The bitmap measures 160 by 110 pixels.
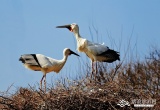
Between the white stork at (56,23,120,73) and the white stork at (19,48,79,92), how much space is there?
404 mm

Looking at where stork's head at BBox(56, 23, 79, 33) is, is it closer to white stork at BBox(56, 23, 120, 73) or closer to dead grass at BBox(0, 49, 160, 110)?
white stork at BBox(56, 23, 120, 73)

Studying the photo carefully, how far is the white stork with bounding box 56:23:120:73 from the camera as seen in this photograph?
972cm

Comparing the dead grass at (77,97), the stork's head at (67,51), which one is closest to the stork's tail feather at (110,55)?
the stork's head at (67,51)

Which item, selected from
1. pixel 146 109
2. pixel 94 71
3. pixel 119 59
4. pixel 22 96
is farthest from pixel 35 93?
pixel 119 59

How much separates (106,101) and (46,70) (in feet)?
9.06

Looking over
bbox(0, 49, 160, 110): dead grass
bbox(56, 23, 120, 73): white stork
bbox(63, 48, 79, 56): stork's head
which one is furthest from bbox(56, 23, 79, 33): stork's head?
bbox(0, 49, 160, 110): dead grass

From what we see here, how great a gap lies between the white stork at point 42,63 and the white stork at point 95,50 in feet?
1.33

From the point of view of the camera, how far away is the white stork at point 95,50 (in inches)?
383

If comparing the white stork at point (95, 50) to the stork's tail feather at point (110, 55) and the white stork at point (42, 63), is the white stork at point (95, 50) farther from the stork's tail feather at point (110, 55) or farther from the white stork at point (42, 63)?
the white stork at point (42, 63)

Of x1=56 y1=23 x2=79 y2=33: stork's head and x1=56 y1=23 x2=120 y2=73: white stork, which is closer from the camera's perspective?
x1=56 y1=23 x2=120 y2=73: white stork

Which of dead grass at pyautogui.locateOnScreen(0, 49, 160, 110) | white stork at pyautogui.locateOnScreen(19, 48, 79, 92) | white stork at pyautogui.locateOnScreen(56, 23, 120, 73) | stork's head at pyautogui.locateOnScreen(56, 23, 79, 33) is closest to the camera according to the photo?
dead grass at pyautogui.locateOnScreen(0, 49, 160, 110)

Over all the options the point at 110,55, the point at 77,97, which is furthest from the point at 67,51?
the point at 77,97

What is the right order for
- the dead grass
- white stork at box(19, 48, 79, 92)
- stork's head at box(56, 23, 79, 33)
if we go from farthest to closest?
stork's head at box(56, 23, 79, 33) < white stork at box(19, 48, 79, 92) < the dead grass

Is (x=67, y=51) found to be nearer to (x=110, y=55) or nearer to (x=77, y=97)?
(x=110, y=55)
